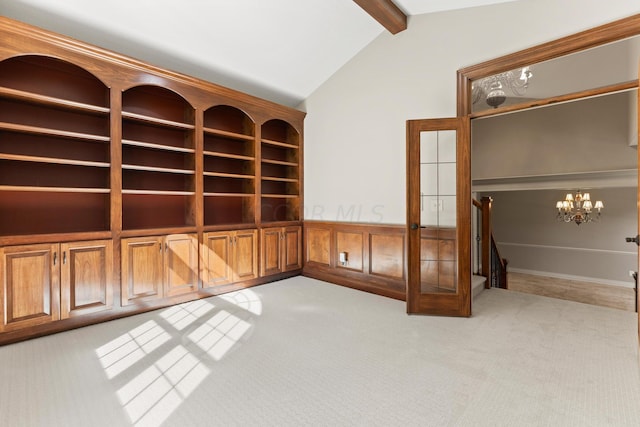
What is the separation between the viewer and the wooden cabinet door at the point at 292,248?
4.69 m

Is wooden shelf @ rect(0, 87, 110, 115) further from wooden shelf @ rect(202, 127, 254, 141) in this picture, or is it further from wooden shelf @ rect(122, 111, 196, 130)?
wooden shelf @ rect(202, 127, 254, 141)

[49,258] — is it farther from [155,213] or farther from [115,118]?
[115,118]

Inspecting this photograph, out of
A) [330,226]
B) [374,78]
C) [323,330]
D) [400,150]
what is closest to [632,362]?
[323,330]

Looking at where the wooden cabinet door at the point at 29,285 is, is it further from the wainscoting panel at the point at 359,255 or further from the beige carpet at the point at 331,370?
the wainscoting panel at the point at 359,255

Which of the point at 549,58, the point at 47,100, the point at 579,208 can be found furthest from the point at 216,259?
the point at 579,208

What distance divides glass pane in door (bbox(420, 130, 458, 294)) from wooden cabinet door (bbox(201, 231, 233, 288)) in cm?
243

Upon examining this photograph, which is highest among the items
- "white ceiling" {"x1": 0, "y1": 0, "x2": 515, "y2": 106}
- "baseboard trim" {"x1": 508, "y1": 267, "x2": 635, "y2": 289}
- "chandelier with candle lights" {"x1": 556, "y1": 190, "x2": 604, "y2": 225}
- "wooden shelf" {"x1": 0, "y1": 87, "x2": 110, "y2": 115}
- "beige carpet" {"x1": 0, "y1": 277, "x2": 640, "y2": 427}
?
"white ceiling" {"x1": 0, "y1": 0, "x2": 515, "y2": 106}

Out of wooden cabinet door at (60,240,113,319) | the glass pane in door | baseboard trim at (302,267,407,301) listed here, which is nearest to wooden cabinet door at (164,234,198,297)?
wooden cabinet door at (60,240,113,319)

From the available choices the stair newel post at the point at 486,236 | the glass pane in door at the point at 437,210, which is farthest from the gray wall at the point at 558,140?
the glass pane in door at the point at 437,210

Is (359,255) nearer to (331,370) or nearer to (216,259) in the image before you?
(216,259)

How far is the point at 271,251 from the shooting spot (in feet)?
14.8

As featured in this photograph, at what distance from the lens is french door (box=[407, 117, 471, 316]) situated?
310cm

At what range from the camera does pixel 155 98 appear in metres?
3.74

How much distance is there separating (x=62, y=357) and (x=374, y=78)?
4322 millimetres
